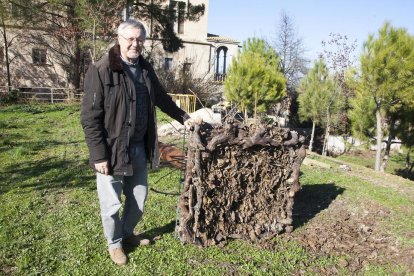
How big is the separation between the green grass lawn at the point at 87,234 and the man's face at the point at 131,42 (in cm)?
182

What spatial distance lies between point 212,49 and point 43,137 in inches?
918

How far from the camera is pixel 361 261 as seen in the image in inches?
145

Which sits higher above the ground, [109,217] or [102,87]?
[102,87]

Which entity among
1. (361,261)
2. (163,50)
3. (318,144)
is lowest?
(318,144)

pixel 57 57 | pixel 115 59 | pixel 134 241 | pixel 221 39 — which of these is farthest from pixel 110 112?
pixel 221 39

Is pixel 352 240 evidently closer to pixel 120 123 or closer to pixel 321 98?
pixel 120 123

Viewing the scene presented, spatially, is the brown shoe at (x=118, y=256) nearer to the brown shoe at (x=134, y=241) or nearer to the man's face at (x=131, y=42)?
the brown shoe at (x=134, y=241)

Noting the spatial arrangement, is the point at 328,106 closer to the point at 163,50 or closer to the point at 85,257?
the point at 163,50

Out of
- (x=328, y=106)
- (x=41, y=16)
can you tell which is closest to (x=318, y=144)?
(x=328, y=106)

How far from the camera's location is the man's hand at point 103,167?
289 cm

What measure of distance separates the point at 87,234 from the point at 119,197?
99 centimetres

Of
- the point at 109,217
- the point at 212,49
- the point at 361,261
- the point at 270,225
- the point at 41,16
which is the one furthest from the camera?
the point at 212,49

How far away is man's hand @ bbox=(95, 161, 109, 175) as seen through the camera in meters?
2.89

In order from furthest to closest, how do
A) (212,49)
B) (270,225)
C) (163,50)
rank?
(212,49) → (163,50) → (270,225)
